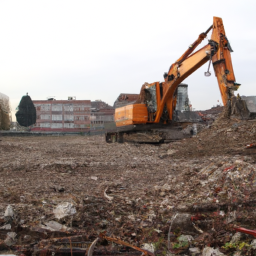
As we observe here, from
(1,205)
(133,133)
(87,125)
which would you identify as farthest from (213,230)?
(87,125)

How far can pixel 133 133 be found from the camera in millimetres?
16266

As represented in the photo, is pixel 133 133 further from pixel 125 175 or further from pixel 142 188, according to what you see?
pixel 142 188

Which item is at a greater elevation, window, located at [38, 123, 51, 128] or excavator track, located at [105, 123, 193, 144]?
window, located at [38, 123, 51, 128]

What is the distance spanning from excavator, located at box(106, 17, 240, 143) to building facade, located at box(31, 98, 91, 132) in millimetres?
35734

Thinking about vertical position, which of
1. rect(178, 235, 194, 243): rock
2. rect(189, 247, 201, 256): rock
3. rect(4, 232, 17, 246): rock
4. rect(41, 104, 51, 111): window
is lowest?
rect(189, 247, 201, 256): rock

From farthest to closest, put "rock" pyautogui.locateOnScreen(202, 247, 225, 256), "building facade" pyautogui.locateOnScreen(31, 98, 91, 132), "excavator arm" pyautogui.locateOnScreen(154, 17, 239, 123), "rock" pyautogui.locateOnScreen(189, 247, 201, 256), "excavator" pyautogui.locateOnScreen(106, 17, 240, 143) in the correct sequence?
"building facade" pyautogui.locateOnScreen(31, 98, 91, 132)
"excavator" pyautogui.locateOnScreen(106, 17, 240, 143)
"excavator arm" pyautogui.locateOnScreen(154, 17, 239, 123)
"rock" pyautogui.locateOnScreen(189, 247, 201, 256)
"rock" pyautogui.locateOnScreen(202, 247, 225, 256)

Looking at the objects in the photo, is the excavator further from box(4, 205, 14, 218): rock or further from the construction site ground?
box(4, 205, 14, 218): rock

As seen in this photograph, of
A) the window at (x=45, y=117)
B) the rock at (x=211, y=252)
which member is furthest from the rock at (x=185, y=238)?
the window at (x=45, y=117)

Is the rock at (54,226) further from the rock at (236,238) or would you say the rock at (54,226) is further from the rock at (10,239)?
the rock at (236,238)

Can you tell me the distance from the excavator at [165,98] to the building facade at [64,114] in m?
35.7

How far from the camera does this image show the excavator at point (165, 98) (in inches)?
475

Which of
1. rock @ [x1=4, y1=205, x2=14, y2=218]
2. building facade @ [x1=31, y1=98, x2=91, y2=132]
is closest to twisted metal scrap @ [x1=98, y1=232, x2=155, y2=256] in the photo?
rock @ [x1=4, y1=205, x2=14, y2=218]

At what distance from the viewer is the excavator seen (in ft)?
39.6

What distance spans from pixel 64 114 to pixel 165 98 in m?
39.9
